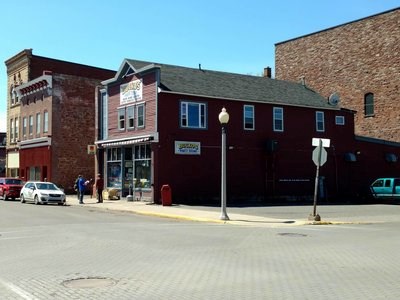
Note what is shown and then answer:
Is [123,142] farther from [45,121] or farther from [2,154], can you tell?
[2,154]

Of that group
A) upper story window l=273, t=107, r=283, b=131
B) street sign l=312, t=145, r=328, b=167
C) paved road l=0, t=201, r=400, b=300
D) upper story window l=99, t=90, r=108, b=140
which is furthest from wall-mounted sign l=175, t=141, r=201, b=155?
paved road l=0, t=201, r=400, b=300

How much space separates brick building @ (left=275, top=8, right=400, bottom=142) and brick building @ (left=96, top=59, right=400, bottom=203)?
683 cm

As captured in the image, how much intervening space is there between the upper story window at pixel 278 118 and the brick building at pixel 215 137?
0.07m

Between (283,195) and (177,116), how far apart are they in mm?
9581

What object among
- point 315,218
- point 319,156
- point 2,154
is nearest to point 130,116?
point 319,156

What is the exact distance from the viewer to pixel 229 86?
35281mm

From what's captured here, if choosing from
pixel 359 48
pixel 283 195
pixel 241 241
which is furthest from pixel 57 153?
pixel 241 241

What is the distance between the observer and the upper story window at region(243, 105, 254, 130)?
3434 cm

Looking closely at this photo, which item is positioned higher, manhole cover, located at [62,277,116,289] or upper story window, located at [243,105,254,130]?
upper story window, located at [243,105,254,130]

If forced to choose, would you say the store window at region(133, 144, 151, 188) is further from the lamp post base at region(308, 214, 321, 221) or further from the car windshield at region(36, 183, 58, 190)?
the lamp post base at region(308, 214, 321, 221)

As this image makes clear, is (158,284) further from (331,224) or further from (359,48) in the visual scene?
(359,48)

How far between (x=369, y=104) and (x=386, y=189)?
13.9m

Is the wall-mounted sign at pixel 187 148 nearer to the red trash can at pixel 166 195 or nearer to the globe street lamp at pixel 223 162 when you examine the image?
the red trash can at pixel 166 195

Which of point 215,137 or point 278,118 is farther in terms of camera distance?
point 278,118
